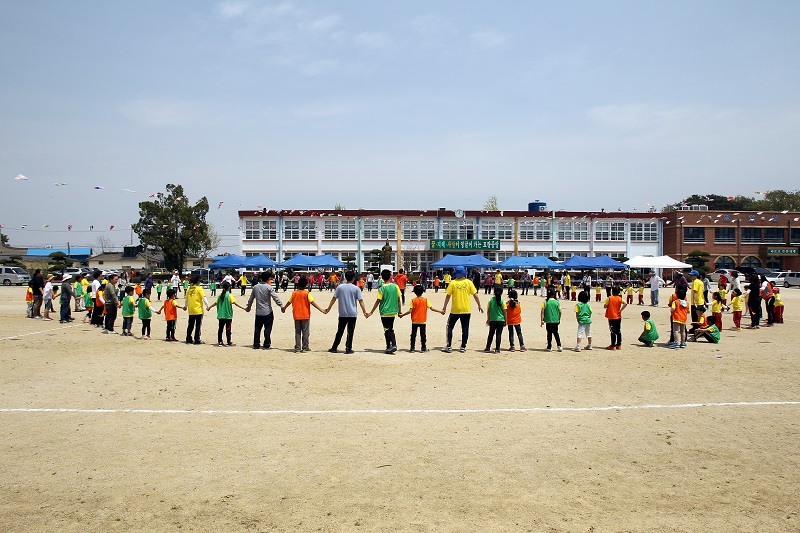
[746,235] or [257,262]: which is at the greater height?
[746,235]

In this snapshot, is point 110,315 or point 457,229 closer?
point 110,315

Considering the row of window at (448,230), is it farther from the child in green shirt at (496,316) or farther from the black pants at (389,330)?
the black pants at (389,330)

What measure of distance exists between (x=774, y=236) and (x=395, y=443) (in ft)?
233

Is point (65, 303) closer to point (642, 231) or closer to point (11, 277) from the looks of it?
point (11, 277)

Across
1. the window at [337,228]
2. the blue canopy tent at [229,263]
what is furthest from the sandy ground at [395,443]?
the window at [337,228]

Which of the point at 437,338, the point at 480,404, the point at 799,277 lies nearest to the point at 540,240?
the point at 799,277

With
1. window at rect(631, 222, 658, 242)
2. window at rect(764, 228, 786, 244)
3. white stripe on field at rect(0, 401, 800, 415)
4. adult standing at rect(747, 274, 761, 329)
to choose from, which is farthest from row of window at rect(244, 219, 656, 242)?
white stripe on field at rect(0, 401, 800, 415)

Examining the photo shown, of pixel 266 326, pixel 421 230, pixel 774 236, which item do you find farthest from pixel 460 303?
pixel 774 236

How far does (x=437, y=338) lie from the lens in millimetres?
15586

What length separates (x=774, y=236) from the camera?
63969mm

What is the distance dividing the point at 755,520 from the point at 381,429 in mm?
3881

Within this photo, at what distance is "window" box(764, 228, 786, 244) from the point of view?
209ft

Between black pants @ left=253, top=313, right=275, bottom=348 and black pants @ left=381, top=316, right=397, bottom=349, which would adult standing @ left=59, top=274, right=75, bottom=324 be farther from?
black pants @ left=381, top=316, right=397, bottom=349

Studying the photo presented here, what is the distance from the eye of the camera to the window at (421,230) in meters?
63.5
